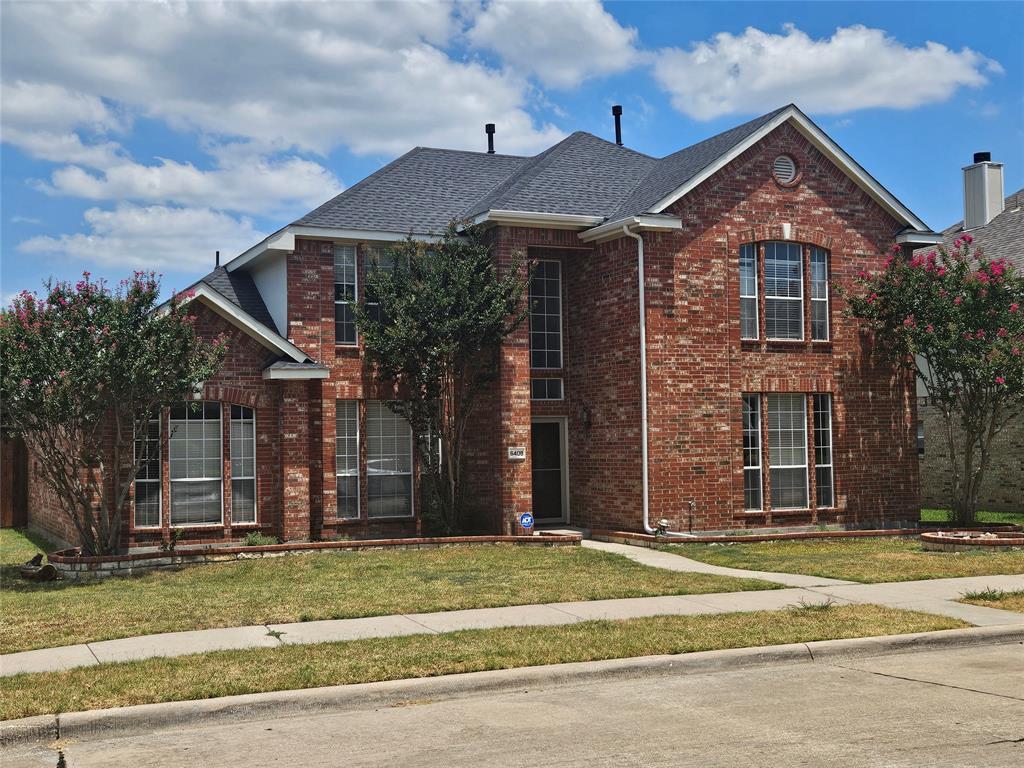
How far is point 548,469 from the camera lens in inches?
878

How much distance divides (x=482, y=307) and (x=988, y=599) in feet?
32.8

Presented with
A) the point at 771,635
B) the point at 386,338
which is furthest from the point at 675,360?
the point at 771,635

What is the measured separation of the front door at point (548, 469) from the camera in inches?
873

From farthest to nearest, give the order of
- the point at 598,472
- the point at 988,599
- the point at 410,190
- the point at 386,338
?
the point at 410,190
the point at 598,472
the point at 386,338
the point at 988,599

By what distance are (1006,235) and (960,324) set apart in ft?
33.5

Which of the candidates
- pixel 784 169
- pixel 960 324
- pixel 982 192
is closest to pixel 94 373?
pixel 784 169

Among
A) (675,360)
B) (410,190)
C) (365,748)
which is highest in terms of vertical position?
(410,190)

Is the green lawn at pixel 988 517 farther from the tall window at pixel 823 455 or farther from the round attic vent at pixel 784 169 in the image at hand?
the round attic vent at pixel 784 169

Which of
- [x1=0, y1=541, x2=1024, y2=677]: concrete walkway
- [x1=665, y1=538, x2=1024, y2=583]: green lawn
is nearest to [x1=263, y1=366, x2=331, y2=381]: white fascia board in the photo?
[x1=665, y1=538, x2=1024, y2=583]: green lawn

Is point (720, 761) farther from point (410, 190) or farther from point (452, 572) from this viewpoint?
point (410, 190)

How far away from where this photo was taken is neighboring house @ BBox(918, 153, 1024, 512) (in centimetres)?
2584

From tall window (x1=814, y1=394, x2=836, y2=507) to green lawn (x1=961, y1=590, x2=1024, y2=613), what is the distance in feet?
26.3

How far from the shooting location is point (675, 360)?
65.9ft

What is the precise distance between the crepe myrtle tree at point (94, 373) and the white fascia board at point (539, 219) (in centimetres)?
551
